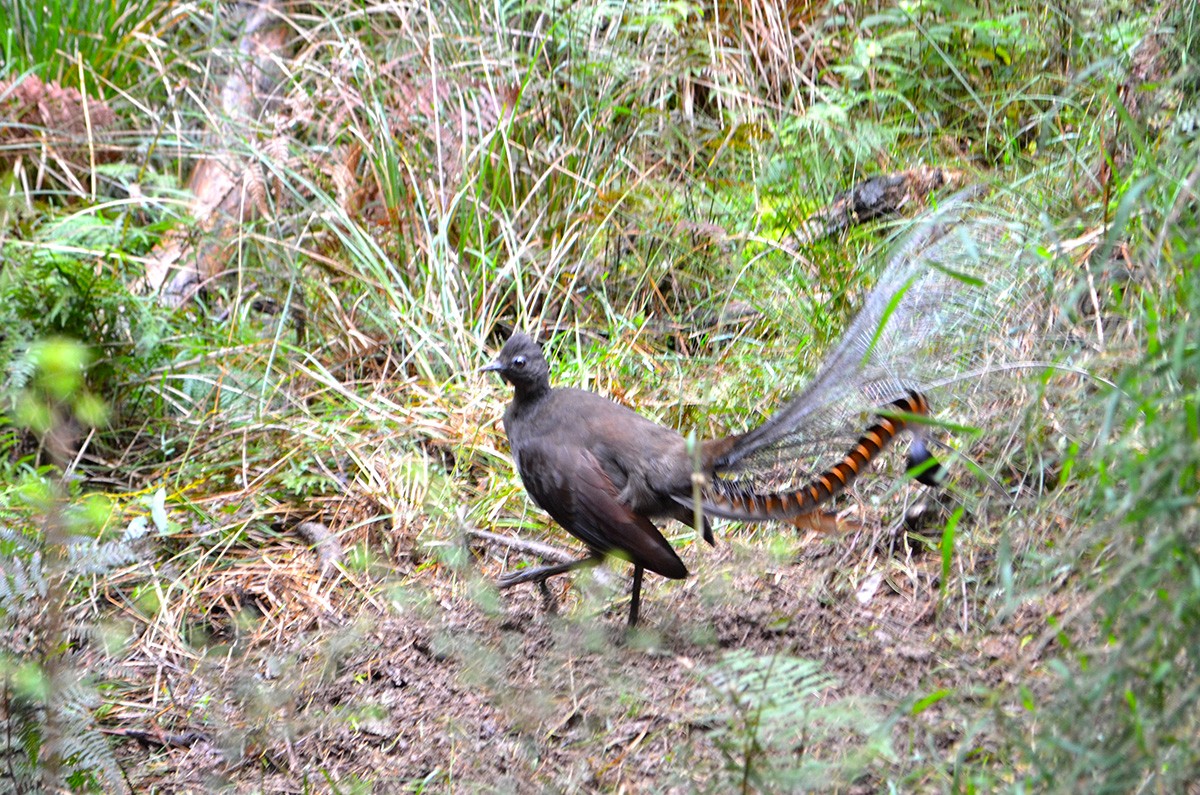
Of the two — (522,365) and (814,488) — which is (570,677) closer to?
(814,488)

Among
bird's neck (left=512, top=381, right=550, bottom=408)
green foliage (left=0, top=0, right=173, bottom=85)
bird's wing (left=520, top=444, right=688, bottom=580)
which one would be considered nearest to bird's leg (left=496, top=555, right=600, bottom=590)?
bird's wing (left=520, top=444, right=688, bottom=580)

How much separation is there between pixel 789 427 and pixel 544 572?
1.05m

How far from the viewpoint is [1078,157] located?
3.76 meters

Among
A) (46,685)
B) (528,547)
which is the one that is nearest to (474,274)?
(528,547)

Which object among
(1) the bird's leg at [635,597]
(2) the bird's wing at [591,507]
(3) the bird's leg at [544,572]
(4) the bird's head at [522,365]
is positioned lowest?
(3) the bird's leg at [544,572]

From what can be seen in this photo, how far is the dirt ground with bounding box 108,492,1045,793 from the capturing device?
2.71 m

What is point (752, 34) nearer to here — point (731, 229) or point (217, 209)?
point (731, 229)

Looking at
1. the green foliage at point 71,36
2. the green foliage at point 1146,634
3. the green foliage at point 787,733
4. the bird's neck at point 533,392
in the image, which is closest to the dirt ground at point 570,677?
the green foliage at point 787,733

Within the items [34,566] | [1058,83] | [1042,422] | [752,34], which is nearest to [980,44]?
[1058,83]

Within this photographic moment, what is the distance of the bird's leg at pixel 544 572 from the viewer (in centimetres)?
361

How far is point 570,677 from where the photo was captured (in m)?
3.20

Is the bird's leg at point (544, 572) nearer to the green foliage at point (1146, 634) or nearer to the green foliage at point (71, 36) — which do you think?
the green foliage at point (1146, 634)

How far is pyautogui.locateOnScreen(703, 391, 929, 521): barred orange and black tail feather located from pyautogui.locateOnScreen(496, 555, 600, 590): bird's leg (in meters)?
0.58

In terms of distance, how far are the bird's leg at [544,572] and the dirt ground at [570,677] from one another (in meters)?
0.09
